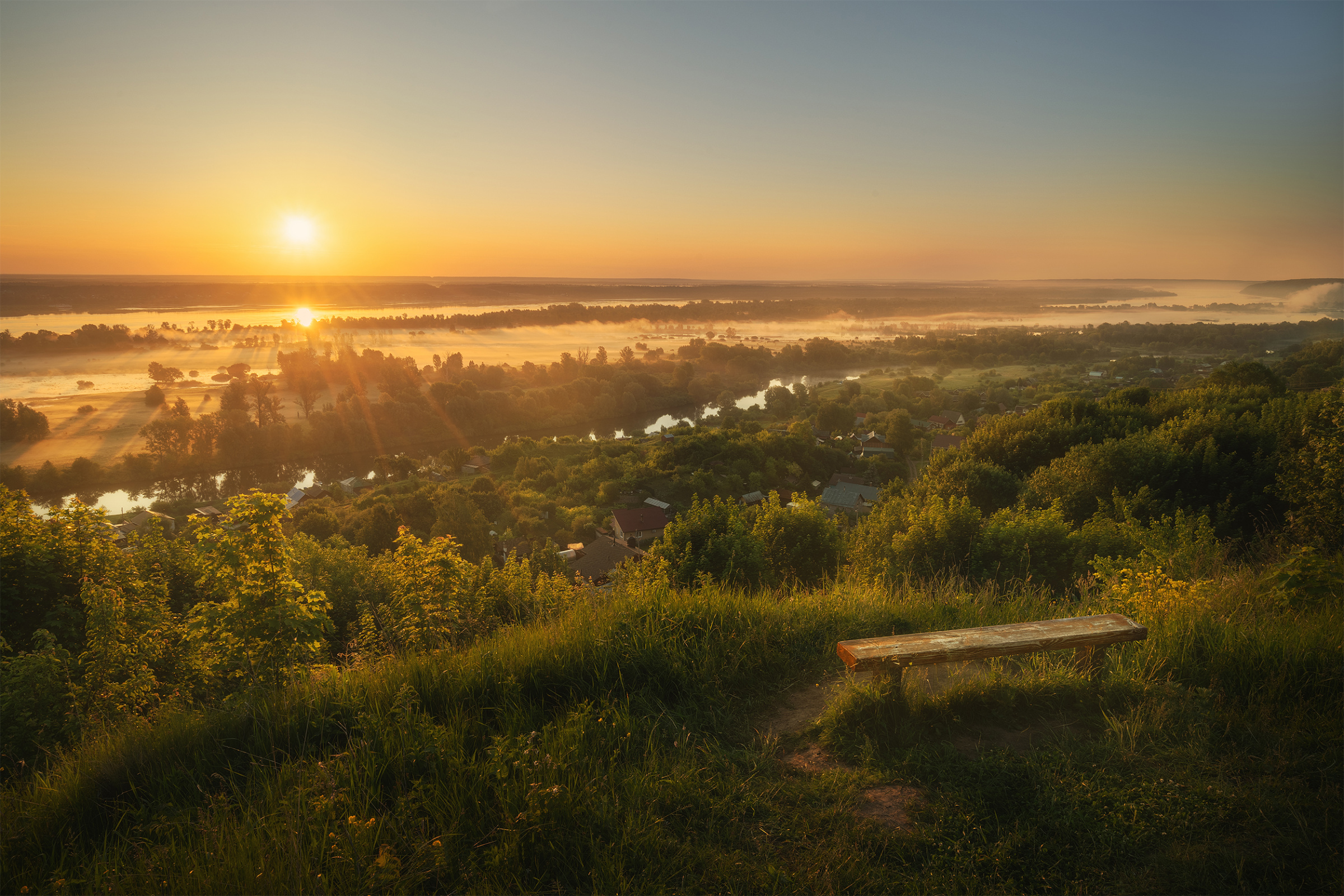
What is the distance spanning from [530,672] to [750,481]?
3761 cm

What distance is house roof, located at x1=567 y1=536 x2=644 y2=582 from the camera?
27328mm

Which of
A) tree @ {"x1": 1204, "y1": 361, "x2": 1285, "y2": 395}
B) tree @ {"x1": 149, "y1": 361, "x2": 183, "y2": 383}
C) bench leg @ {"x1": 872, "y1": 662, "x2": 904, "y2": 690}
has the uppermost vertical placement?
tree @ {"x1": 149, "y1": 361, "x2": 183, "y2": 383}

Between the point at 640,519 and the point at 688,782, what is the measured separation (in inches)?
1215

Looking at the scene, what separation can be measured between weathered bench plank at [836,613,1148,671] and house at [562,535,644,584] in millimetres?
23027

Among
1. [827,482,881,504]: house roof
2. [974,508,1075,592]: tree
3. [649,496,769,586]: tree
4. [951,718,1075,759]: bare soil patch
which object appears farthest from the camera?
[827,482,881,504]: house roof

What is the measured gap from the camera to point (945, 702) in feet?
11.1

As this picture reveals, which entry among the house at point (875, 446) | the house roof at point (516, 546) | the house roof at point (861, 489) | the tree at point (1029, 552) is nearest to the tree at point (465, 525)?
the house roof at point (516, 546)

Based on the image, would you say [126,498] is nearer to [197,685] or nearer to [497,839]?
[197,685]

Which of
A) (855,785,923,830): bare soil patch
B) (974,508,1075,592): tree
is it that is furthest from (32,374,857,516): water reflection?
(974,508,1075,592): tree

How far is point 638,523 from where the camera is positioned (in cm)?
3294

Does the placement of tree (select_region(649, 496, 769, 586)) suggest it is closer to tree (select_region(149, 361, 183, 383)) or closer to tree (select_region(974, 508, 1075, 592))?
tree (select_region(974, 508, 1075, 592))

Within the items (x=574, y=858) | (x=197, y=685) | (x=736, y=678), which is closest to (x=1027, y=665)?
(x=736, y=678)

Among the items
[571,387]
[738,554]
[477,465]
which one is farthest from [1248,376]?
[571,387]

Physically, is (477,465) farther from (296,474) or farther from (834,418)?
(834,418)
